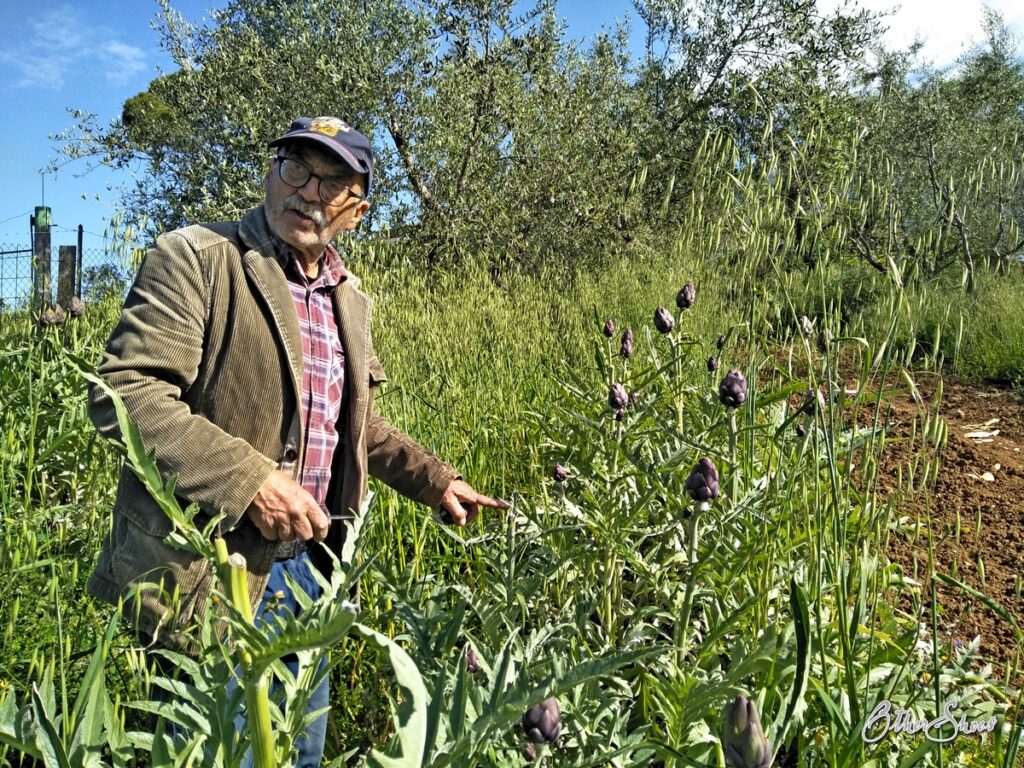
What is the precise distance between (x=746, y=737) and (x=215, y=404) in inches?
55.9

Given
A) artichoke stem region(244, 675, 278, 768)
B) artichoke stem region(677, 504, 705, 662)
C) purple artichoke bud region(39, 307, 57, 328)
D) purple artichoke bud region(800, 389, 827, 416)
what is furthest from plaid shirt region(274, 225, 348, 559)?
purple artichoke bud region(39, 307, 57, 328)

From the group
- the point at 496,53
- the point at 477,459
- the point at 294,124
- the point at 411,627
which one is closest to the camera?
the point at 411,627

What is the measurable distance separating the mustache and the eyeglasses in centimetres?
3

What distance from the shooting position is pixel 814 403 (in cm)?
150

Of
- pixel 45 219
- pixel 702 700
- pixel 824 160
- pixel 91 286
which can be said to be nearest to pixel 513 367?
pixel 702 700

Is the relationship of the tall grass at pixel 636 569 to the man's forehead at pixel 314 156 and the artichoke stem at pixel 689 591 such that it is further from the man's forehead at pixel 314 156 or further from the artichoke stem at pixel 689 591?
the man's forehead at pixel 314 156

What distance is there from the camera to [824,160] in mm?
9367

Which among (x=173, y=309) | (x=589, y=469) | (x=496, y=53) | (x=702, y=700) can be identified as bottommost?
(x=702, y=700)

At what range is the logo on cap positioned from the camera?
1961 mm

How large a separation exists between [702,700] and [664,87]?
1063 centimetres

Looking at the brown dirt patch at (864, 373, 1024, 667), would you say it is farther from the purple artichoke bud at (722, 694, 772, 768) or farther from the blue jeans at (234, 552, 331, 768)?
the blue jeans at (234, 552, 331, 768)

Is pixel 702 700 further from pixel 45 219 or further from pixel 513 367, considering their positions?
pixel 45 219

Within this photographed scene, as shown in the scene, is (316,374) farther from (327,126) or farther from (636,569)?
(636,569)

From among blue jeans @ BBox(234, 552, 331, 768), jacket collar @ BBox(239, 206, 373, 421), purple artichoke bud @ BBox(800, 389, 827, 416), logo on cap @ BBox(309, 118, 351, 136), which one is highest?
logo on cap @ BBox(309, 118, 351, 136)
